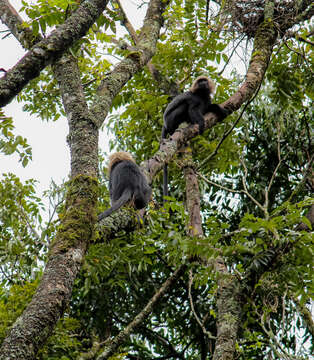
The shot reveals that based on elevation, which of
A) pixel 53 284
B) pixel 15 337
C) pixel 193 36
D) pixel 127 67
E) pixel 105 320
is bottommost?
pixel 15 337

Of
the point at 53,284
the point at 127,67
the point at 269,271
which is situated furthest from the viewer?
the point at 127,67

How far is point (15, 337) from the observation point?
1249mm

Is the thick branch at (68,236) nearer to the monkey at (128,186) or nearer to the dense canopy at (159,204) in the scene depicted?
the dense canopy at (159,204)

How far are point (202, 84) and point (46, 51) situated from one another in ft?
14.3

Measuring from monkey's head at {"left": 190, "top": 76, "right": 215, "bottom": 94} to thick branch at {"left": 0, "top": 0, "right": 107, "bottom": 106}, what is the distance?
377cm

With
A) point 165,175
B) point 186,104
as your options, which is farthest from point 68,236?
point 186,104

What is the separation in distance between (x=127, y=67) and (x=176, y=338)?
4.02 meters

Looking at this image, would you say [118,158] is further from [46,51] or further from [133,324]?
[46,51]

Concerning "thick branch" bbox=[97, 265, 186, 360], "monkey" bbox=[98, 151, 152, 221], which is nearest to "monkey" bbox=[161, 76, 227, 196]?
"monkey" bbox=[98, 151, 152, 221]

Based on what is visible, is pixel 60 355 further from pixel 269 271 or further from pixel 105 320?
pixel 269 271

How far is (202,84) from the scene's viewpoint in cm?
595

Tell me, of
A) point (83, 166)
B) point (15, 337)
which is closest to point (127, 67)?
point (83, 166)

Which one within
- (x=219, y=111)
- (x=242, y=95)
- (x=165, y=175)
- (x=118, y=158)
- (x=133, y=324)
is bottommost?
(x=133, y=324)

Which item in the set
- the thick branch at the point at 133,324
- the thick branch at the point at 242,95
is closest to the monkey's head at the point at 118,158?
the thick branch at the point at 242,95
